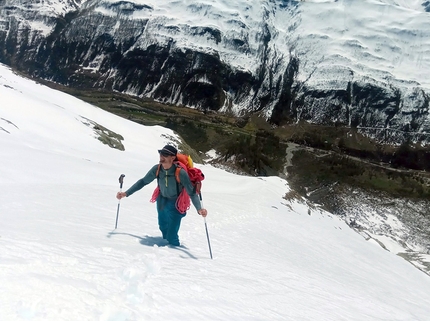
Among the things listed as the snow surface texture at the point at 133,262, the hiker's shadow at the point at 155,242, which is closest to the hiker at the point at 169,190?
the hiker's shadow at the point at 155,242

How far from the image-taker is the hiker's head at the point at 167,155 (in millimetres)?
8633

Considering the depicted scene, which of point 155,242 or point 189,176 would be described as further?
point 155,242

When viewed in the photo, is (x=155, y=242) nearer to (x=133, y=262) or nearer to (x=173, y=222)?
(x=173, y=222)

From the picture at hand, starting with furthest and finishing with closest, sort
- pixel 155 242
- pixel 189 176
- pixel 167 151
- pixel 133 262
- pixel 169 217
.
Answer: pixel 155 242, pixel 169 217, pixel 189 176, pixel 167 151, pixel 133 262

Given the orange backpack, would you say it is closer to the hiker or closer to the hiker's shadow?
the hiker

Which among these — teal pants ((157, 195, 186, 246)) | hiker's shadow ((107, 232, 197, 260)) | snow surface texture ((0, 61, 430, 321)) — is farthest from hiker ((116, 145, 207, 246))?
snow surface texture ((0, 61, 430, 321))

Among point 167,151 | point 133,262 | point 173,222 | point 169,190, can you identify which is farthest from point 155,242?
point 133,262

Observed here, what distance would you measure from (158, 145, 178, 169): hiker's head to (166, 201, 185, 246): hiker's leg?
3.61ft

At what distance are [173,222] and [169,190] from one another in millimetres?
905

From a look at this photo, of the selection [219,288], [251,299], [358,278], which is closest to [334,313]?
[251,299]

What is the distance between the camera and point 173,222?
955 centimetres

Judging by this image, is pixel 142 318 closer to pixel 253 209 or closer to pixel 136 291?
pixel 136 291

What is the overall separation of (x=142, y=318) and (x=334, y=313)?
5.34 metres

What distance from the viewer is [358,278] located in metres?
17.3
